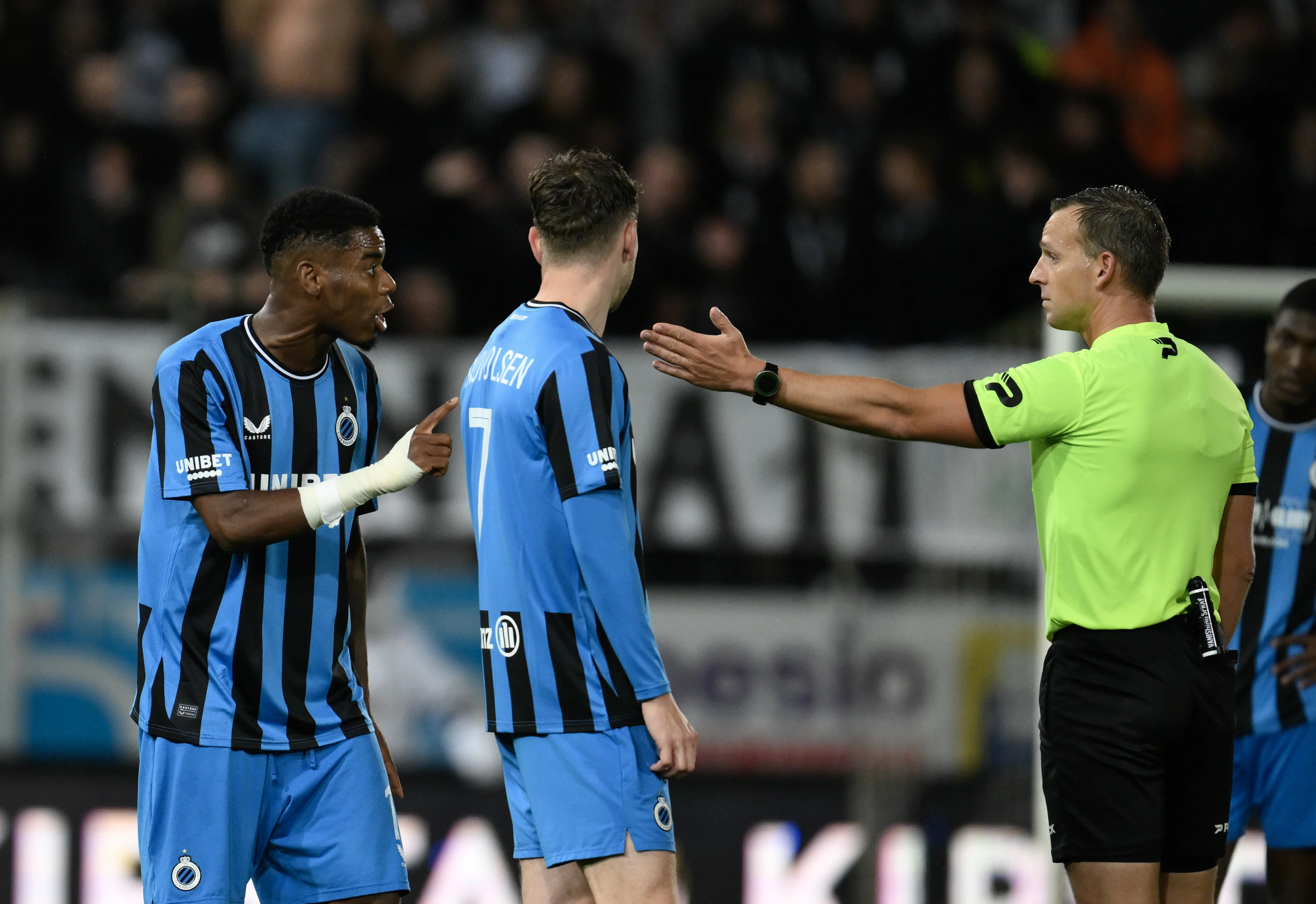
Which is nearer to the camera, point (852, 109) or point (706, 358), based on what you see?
point (706, 358)

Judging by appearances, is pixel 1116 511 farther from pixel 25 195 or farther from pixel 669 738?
pixel 25 195

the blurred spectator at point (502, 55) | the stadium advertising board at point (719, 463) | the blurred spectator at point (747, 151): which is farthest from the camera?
the blurred spectator at point (502, 55)

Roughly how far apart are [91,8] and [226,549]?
632 centimetres

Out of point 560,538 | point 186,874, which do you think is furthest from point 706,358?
point 186,874

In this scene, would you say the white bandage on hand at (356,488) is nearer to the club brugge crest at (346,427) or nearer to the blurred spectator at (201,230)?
the club brugge crest at (346,427)

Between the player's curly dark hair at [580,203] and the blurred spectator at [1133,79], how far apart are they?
6416 millimetres

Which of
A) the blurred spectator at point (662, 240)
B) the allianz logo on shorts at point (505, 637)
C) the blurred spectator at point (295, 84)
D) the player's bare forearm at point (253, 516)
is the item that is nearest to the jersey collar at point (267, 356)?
the player's bare forearm at point (253, 516)

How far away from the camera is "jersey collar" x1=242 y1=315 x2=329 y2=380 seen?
12.1 feet

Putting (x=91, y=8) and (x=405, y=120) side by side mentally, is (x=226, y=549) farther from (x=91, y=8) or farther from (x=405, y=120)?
(x=91, y=8)

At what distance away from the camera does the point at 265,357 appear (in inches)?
145

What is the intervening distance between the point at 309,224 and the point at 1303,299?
302cm

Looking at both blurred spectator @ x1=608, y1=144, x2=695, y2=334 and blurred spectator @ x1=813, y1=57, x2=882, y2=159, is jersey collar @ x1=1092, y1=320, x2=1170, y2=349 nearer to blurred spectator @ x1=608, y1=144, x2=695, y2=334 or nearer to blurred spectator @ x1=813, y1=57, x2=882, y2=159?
blurred spectator @ x1=608, y1=144, x2=695, y2=334

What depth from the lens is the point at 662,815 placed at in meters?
3.29

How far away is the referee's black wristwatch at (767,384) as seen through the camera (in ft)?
11.3
